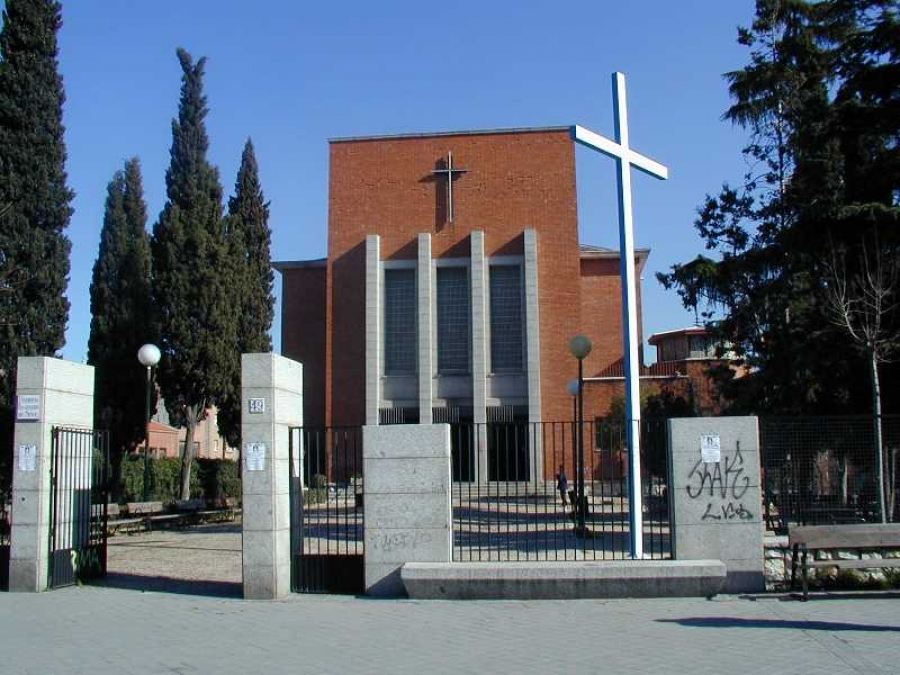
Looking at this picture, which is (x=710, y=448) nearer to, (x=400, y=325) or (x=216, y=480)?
(x=216, y=480)

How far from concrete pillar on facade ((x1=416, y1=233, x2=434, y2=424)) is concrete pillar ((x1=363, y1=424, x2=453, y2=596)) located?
25145mm

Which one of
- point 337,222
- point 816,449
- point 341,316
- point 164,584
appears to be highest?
point 337,222

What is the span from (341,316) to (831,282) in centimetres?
2417

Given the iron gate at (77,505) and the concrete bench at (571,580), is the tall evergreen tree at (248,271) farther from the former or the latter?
the concrete bench at (571,580)

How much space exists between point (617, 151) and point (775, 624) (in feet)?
22.6

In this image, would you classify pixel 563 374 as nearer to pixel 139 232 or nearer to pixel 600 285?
pixel 600 285

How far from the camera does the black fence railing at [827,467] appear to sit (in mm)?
11758

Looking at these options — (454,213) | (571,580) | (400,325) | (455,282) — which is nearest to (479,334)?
(455,282)

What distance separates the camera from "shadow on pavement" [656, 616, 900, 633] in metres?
9.02

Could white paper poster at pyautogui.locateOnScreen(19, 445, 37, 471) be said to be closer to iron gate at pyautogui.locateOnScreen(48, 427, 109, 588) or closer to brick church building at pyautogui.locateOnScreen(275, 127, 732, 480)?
iron gate at pyautogui.locateOnScreen(48, 427, 109, 588)

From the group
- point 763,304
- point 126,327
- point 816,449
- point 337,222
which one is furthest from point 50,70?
point 816,449

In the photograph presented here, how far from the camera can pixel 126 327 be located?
29984mm

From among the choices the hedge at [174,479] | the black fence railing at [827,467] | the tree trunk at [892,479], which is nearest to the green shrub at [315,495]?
the hedge at [174,479]

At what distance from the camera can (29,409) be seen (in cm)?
1233
